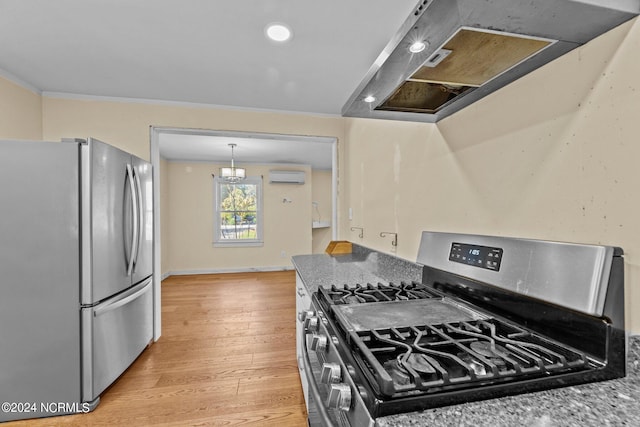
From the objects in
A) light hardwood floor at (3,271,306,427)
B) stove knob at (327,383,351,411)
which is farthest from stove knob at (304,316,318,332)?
light hardwood floor at (3,271,306,427)

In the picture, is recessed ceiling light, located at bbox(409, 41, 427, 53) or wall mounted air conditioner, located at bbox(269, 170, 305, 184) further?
wall mounted air conditioner, located at bbox(269, 170, 305, 184)

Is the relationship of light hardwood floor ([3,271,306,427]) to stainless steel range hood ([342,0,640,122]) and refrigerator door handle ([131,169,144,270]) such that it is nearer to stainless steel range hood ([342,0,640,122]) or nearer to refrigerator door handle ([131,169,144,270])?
refrigerator door handle ([131,169,144,270])

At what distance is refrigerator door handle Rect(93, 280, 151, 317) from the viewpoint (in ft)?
5.91

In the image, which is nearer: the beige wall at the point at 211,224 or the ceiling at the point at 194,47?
the ceiling at the point at 194,47

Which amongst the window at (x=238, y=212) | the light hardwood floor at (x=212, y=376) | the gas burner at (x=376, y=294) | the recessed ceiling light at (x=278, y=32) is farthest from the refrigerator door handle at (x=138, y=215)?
the window at (x=238, y=212)

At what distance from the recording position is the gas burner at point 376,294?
113 centimetres

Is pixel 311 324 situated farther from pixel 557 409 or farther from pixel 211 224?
pixel 211 224

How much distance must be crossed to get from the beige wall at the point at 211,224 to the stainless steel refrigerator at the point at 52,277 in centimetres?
366

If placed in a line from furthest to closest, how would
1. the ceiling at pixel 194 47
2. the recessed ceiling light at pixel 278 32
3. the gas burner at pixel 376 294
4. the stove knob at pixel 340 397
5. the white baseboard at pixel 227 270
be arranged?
1. the white baseboard at pixel 227 270
2. the recessed ceiling light at pixel 278 32
3. the ceiling at pixel 194 47
4. the gas burner at pixel 376 294
5. the stove knob at pixel 340 397

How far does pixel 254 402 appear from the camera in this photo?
5.94ft

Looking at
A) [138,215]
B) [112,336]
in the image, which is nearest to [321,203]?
[138,215]

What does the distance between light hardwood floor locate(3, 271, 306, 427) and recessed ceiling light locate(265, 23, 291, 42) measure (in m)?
2.26

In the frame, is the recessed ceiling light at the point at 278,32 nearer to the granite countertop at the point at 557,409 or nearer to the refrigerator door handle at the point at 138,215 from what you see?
the refrigerator door handle at the point at 138,215

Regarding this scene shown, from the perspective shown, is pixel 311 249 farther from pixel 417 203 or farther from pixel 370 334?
pixel 370 334
